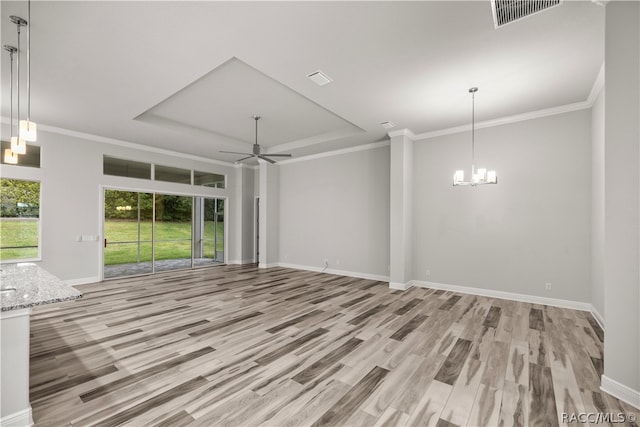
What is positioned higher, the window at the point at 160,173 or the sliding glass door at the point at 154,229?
the window at the point at 160,173

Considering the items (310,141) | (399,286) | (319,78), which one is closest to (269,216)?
(310,141)

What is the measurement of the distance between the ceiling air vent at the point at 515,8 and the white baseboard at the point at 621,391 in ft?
10.3

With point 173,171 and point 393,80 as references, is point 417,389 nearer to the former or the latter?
point 393,80

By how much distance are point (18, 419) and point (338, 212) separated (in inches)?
243

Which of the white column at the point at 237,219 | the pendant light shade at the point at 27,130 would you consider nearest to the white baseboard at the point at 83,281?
the white column at the point at 237,219

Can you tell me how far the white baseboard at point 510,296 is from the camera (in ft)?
14.4

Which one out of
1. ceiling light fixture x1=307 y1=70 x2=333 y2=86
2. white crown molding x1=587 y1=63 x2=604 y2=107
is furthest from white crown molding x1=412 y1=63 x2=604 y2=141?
ceiling light fixture x1=307 y1=70 x2=333 y2=86

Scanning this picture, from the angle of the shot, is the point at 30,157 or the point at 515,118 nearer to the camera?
the point at 515,118

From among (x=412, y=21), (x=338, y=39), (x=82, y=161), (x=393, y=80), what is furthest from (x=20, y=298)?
(x=82, y=161)

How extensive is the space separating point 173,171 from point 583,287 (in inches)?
358

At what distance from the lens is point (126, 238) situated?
6.77m

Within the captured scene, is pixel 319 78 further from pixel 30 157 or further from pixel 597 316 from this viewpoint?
pixel 30 157

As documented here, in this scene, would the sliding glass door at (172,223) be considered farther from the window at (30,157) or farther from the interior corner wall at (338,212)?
the interior corner wall at (338,212)

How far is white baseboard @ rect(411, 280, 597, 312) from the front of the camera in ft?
14.4
